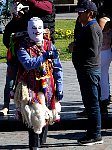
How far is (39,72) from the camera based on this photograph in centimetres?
656

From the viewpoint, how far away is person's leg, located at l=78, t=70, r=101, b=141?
7.17 m

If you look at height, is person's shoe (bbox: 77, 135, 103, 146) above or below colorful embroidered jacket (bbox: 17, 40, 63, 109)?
below

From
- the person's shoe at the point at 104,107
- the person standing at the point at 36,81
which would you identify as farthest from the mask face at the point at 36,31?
the person's shoe at the point at 104,107

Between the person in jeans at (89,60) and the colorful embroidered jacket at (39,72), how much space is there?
0.59 m

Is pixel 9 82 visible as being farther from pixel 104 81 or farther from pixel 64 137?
pixel 104 81

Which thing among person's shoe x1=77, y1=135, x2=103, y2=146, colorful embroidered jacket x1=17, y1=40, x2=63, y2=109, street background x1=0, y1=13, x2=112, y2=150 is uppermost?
colorful embroidered jacket x1=17, y1=40, x2=63, y2=109

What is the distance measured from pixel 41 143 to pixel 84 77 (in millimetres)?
948

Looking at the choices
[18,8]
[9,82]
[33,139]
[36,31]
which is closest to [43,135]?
[33,139]

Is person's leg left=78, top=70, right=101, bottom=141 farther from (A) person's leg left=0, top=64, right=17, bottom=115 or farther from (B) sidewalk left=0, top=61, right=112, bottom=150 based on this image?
(A) person's leg left=0, top=64, right=17, bottom=115

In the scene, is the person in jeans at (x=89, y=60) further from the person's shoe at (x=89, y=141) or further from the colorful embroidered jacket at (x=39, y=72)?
the colorful embroidered jacket at (x=39, y=72)

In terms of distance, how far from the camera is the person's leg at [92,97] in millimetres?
7172

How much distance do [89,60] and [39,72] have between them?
832 millimetres

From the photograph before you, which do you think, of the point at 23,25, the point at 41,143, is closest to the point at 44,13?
the point at 23,25

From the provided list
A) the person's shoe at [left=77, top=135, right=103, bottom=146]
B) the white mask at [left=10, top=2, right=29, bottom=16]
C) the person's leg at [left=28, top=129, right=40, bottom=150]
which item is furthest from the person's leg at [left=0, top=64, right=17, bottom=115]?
the person's leg at [left=28, top=129, right=40, bottom=150]
